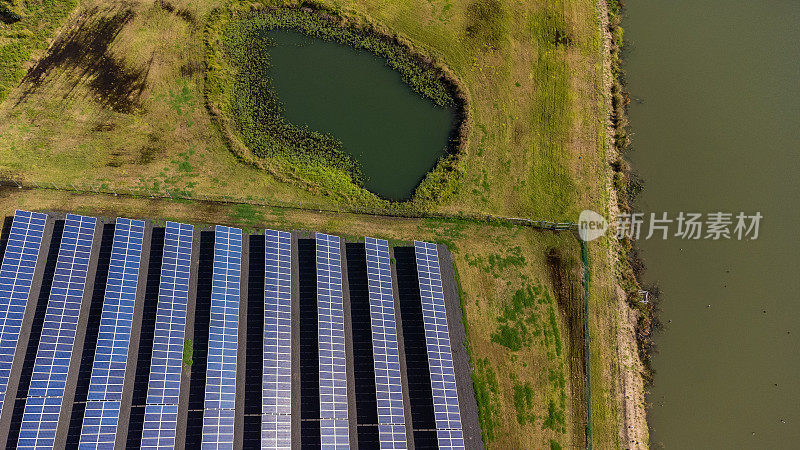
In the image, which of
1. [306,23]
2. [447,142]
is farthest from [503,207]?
[306,23]

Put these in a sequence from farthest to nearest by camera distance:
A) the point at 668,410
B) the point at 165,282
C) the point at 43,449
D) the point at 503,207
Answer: the point at 503,207, the point at 668,410, the point at 165,282, the point at 43,449

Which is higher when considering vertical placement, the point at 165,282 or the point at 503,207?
the point at 503,207

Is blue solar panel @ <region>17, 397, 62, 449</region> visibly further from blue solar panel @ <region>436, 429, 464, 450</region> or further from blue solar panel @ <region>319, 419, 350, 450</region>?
blue solar panel @ <region>436, 429, 464, 450</region>

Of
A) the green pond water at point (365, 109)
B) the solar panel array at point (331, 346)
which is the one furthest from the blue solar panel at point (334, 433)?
the green pond water at point (365, 109)

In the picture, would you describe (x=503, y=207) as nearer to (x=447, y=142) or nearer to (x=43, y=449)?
(x=447, y=142)

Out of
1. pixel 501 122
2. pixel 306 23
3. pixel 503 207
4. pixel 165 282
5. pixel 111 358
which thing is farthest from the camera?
pixel 306 23

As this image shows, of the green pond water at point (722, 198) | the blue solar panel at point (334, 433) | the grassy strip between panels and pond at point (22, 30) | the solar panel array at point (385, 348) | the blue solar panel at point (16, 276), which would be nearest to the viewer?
the blue solar panel at point (334, 433)

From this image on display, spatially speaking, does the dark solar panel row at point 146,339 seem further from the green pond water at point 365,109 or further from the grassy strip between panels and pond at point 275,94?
the green pond water at point 365,109
